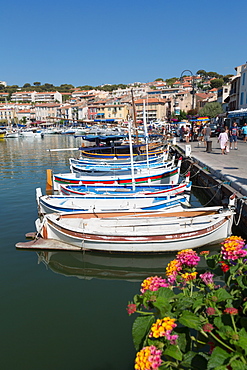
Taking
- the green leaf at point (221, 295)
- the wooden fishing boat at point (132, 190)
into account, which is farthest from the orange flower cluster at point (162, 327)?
the wooden fishing boat at point (132, 190)

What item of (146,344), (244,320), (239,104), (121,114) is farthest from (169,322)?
(121,114)

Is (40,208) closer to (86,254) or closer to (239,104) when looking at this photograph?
(86,254)

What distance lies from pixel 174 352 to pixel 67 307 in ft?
16.2

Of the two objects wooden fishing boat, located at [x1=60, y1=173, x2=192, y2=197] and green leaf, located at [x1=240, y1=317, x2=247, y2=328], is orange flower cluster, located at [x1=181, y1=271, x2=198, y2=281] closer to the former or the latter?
green leaf, located at [x1=240, y1=317, x2=247, y2=328]

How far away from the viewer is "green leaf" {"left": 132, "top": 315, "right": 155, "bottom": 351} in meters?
2.55

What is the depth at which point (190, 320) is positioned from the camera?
100 inches

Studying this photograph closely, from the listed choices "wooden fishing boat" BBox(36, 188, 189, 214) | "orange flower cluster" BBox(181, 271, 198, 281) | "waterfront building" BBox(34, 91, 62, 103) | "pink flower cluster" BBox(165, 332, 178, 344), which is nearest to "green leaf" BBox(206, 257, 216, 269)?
"orange flower cluster" BBox(181, 271, 198, 281)

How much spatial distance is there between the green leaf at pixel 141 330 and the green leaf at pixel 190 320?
29 centimetres

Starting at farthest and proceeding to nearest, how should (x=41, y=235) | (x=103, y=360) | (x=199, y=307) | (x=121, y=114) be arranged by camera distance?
(x=121, y=114) < (x=41, y=235) < (x=103, y=360) < (x=199, y=307)

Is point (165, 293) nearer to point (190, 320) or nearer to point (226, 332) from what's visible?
point (190, 320)

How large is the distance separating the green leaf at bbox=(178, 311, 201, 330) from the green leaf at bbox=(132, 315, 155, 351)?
0.29 meters

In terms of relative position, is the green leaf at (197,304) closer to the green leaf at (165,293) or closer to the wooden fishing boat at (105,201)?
the green leaf at (165,293)

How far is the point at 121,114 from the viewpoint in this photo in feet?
354

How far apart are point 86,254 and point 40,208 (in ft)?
11.9
